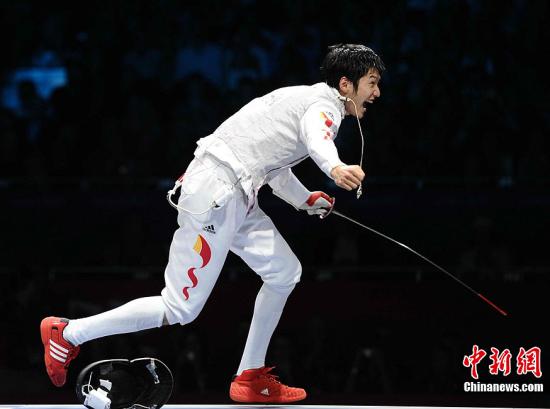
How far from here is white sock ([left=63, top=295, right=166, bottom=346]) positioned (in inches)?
131

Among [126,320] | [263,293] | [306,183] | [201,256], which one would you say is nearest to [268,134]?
[201,256]

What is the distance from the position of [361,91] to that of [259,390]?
3.97 feet

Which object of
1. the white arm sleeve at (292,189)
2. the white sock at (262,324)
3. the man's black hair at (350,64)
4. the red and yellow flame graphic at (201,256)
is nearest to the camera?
the red and yellow flame graphic at (201,256)

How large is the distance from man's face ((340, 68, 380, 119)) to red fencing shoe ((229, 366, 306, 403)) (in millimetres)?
1079

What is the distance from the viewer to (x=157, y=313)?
3.34 metres

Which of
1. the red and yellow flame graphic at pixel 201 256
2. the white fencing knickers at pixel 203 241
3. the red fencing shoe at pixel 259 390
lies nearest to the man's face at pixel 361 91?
the white fencing knickers at pixel 203 241

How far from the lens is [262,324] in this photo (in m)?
3.57

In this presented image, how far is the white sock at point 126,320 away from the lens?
3.33m

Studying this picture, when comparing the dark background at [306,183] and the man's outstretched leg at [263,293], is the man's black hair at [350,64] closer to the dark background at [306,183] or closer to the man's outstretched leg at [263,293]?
the man's outstretched leg at [263,293]

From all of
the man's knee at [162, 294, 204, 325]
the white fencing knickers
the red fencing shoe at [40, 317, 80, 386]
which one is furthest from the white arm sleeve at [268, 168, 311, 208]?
the red fencing shoe at [40, 317, 80, 386]

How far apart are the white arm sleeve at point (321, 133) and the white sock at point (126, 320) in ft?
2.61

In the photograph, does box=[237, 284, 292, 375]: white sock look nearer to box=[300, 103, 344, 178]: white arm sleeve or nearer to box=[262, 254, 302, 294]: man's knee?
box=[262, 254, 302, 294]: man's knee

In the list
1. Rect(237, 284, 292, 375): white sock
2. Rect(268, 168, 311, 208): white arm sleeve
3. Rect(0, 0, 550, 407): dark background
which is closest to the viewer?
Rect(237, 284, 292, 375): white sock

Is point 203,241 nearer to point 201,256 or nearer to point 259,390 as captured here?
point 201,256
